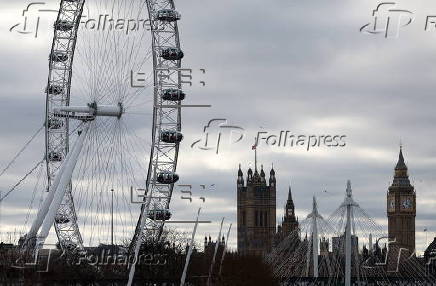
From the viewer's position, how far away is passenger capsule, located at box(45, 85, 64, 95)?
7562 cm

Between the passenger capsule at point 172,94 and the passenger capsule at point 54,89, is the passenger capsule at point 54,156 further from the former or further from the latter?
the passenger capsule at point 172,94

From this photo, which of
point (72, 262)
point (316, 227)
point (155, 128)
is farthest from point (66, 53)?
point (316, 227)

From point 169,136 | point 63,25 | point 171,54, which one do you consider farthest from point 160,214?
point 63,25

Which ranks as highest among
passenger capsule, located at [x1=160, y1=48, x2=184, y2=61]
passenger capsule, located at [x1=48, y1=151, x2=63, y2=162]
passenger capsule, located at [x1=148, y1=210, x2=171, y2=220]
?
passenger capsule, located at [x1=160, y1=48, x2=184, y2=61]

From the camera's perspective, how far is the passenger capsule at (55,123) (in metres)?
76.1

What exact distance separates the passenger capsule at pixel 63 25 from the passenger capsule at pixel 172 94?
646 centimetres

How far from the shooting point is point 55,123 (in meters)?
76.4

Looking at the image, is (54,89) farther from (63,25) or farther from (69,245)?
(69,245)

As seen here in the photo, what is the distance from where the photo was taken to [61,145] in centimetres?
7719

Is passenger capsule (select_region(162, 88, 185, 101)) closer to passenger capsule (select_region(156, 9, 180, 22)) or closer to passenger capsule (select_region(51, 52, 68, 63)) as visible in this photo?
passenger capsule (select_region(156, 9, 180, 22))

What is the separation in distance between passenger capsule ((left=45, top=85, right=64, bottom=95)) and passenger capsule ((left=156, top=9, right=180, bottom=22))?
23.2 ft

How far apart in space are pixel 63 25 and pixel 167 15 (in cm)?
588

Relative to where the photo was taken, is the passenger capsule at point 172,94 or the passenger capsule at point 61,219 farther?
the passenger capsule at point 61,219

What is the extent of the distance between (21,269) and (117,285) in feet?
47.4
